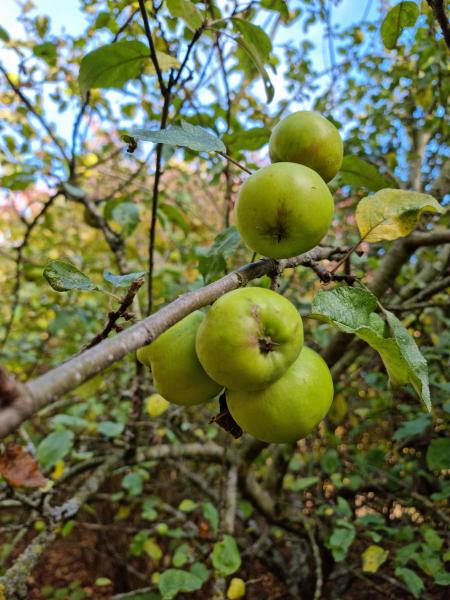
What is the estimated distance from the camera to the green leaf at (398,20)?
46.4 inches

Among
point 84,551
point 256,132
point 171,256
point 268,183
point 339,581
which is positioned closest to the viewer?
point 268,183

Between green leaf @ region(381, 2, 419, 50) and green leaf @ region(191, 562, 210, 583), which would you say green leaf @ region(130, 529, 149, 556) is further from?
green leaf @ region(381, 2, 419, 50)

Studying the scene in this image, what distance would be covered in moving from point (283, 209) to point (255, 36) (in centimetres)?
76

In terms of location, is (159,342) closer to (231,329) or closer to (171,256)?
(231,329)

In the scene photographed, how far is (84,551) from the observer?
3361mm

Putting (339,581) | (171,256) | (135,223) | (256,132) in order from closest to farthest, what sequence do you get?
(256,132) → (135,223) → (339,581) → (171,256)

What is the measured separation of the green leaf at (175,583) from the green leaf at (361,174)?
1382 mm

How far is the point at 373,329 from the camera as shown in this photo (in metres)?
0.67

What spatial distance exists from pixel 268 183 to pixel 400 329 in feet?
1.13

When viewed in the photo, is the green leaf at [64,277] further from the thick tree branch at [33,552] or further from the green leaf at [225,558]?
the green leaf at [225,558]

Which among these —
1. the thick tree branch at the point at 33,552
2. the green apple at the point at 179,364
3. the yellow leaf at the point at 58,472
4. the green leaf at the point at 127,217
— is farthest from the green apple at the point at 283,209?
the yellow leaf at the point at 58,472

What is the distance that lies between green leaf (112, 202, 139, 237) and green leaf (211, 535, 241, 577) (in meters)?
1.30

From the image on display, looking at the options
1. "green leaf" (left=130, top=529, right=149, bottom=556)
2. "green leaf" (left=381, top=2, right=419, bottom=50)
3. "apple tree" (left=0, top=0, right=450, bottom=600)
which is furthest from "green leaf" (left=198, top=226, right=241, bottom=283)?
"green leaf" (left=130, top=529, right=149, bottom=556)

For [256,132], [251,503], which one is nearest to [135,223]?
[256,132]
